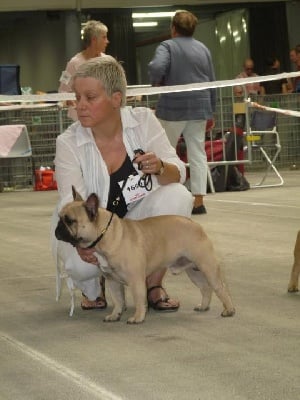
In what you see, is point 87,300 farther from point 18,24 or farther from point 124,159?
point 18,24

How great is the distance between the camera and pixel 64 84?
8.25 m

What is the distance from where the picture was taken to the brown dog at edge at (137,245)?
3891 millimetres

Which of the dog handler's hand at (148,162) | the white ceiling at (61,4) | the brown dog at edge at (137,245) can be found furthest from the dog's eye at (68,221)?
the white ceiling at (61,4)

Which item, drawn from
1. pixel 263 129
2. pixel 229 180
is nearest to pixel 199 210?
pixel 229 180

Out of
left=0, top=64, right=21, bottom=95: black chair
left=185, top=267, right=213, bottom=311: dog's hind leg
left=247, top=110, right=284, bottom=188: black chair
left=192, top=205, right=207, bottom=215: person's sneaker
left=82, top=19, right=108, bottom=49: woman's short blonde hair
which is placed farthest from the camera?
left=0, top=64, right=21, bottom=95: black chair

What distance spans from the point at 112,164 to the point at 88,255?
1.67ft

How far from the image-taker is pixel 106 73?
4.22 meters

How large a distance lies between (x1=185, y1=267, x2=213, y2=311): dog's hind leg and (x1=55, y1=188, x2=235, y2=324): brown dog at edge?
36 millimetres

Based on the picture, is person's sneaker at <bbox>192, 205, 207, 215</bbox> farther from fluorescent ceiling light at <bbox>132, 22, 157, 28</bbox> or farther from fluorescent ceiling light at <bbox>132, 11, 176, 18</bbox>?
fluorescent ceiling light at <bbox>132, 22, 157, 28</bbox>

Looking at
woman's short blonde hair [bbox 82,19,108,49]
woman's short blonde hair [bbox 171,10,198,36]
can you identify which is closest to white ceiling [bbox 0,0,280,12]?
woman's short blonde hair [bbox 171,10,198,36]

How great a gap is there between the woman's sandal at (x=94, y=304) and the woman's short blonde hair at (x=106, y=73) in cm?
86

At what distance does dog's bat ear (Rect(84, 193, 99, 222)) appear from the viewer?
3.85 metres

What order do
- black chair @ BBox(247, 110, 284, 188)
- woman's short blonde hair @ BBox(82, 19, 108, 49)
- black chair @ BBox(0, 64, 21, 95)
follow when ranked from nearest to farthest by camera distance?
woman's short blonde hair @ BBox(82, 19, 108, 49), black chair @ BBox(247, 110, 284, 188), black chair @ BBox(0, 64, 21, 95)

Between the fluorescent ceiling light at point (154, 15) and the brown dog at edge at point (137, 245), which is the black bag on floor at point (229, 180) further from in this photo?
the fluorescent ceiling light at point (154, 15)
